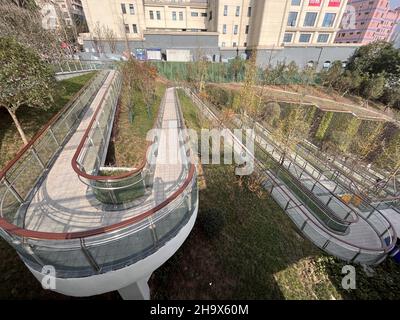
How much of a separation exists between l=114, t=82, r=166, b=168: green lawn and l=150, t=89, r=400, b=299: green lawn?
3574 mm

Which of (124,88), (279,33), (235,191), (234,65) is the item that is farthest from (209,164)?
(279,33)

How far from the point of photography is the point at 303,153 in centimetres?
1431

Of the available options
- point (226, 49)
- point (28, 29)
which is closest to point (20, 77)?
point (28, 29)

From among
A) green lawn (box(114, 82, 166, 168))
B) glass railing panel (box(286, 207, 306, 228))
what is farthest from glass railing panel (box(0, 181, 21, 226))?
glass railing panel (box(286, 207, 306, 228))

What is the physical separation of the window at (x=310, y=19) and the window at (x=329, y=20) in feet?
6.63

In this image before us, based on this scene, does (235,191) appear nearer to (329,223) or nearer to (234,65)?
(329,223)

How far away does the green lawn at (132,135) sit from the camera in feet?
27.0

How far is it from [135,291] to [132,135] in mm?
7287

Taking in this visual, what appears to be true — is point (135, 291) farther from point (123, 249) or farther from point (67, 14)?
point (67, 14)

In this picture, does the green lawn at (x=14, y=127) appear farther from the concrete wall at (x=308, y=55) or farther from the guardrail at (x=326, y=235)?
the concrete wall at (x=308, y=55)

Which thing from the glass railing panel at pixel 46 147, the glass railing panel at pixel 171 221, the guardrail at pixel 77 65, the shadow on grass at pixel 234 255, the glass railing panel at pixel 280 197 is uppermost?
the guardrail at pixel 77 65

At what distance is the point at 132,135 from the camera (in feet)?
32.0

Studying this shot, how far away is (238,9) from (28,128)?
41202mm

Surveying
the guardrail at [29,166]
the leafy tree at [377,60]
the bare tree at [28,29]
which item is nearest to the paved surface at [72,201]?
the guardrail at [29,166]
